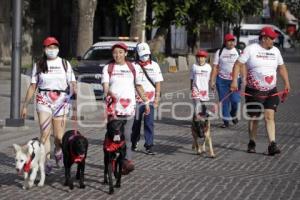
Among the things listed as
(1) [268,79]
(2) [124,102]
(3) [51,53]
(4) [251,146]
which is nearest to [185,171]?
(2) [124,102]

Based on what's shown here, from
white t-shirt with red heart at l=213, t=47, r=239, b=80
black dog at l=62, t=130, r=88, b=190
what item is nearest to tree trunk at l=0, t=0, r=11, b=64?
white t-shirt with red heart at l=213, t=47, r=239, b=80

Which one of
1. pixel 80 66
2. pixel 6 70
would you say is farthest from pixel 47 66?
pixel 6 70

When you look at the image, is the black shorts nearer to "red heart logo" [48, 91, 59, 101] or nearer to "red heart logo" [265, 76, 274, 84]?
"red heart logo" [265, 76, 274, 84]

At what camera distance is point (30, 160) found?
9273mm

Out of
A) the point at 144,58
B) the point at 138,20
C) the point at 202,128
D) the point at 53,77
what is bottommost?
the point at 202,128

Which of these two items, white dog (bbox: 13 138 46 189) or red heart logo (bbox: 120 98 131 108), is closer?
white dog (bbox: 13 138 46 189)

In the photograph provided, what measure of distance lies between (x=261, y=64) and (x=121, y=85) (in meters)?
3.03

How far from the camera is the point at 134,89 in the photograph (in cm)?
1029

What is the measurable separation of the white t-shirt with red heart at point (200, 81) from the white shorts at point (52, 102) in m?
4.79

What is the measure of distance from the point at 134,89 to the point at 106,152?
3.78ft

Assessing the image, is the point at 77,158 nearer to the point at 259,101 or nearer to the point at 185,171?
the point at 185,171

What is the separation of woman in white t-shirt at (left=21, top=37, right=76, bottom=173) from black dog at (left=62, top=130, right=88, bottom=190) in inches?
29.9

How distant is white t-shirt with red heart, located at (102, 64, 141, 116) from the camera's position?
33.1 feet

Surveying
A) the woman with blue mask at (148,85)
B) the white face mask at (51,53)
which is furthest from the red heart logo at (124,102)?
the woman with blue mask at (148,85)
